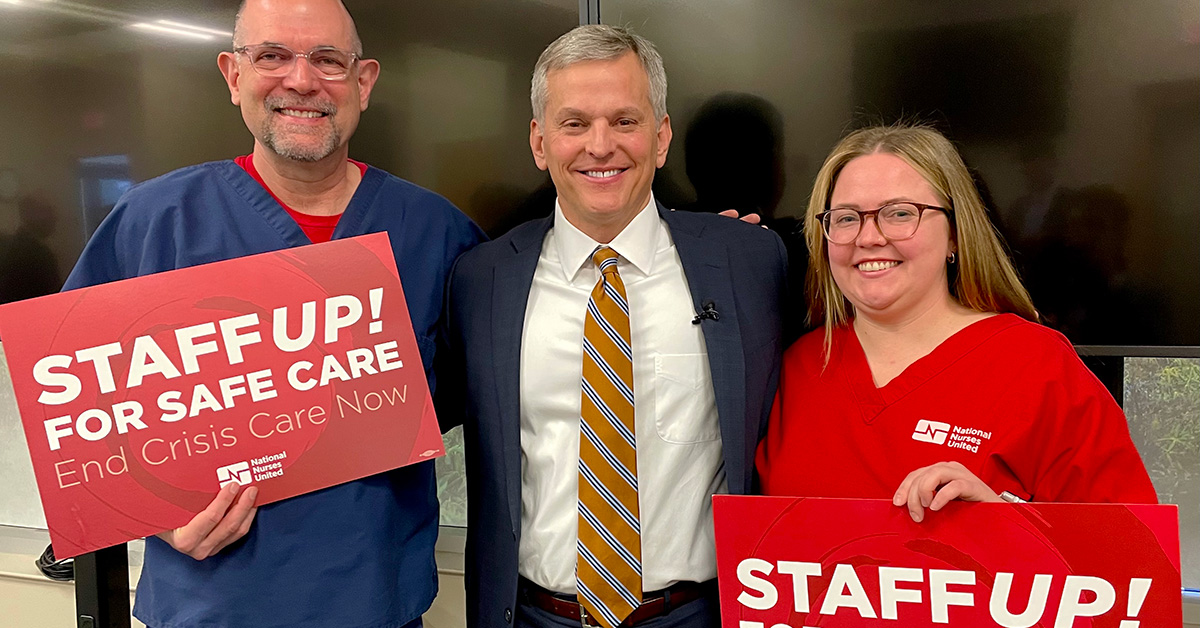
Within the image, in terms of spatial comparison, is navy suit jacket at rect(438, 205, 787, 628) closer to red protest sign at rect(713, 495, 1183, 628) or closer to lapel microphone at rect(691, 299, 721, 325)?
lapel microphone at rect(691, 299, 721, 325)

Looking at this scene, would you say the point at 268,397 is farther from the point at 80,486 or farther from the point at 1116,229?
the point at 1116,229

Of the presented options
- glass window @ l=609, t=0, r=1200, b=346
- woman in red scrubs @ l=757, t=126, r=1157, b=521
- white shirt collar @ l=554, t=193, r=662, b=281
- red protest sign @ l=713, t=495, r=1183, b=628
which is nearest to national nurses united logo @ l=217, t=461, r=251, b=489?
white shirt collar @ l=554, t=193, r=662, b=281

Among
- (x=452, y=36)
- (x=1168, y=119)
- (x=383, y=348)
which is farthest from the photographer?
(x=452, y=36)

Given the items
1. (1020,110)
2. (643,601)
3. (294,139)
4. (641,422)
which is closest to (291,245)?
(294,139)

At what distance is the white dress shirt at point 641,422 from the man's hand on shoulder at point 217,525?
1.47 ft

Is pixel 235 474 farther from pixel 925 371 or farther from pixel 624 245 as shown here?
pixel 925 371

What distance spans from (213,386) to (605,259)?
0.66 meters

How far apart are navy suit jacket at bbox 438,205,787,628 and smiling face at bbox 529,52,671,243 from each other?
0.41 ft

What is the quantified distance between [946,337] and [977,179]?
0.57 m

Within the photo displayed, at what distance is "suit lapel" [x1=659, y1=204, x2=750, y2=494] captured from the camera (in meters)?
1.40

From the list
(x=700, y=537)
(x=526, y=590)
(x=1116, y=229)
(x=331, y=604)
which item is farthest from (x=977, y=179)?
(x=331, y=604)

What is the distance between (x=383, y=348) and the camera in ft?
4.65

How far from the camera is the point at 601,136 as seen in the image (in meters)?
1.43

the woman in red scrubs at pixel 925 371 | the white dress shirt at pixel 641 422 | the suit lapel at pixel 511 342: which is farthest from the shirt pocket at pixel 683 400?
the suit lapel at pixel 511 342
